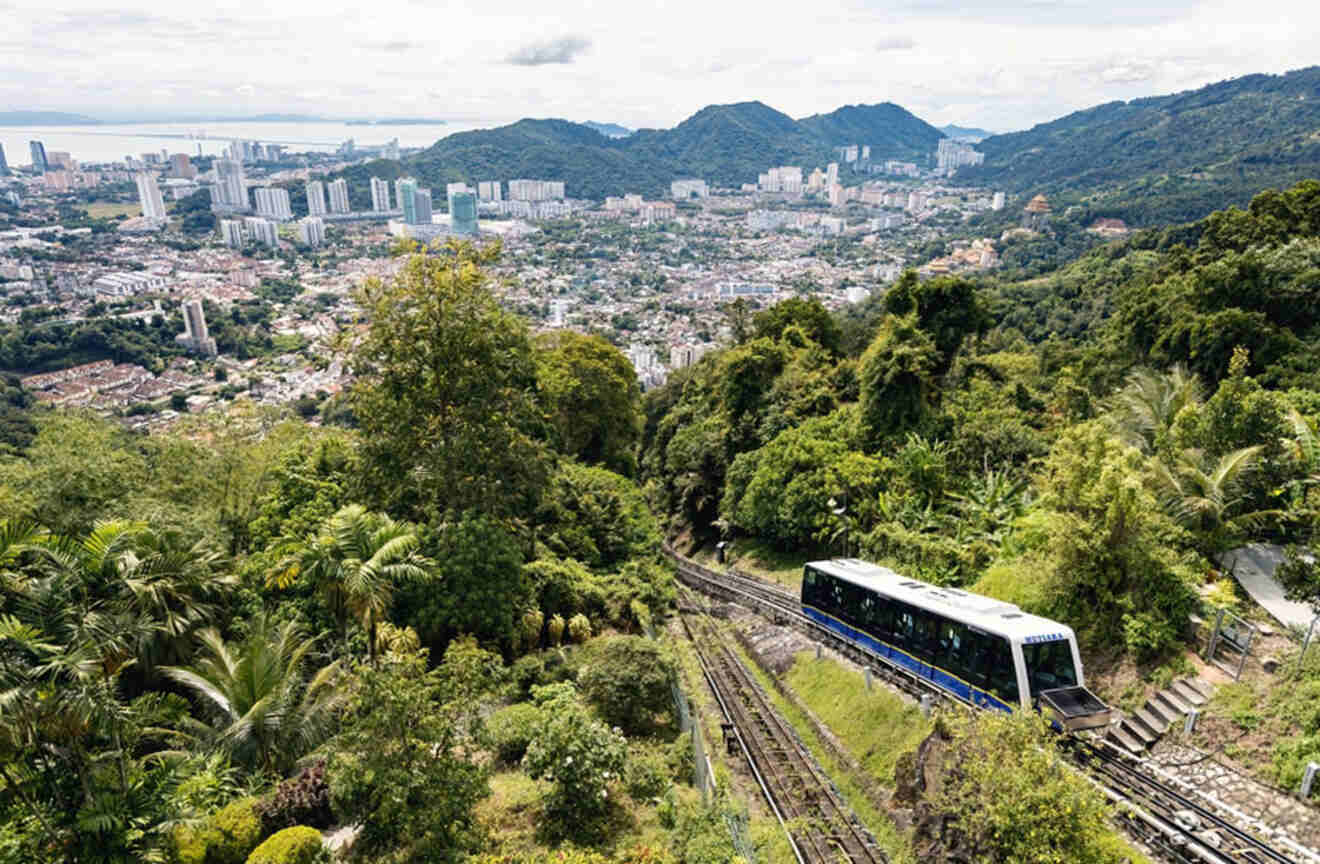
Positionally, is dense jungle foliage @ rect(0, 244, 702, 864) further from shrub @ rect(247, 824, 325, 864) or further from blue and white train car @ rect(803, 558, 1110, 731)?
blue and white train car @ rect(803, 558, 1110, 731)

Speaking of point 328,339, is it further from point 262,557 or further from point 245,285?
point 245,285

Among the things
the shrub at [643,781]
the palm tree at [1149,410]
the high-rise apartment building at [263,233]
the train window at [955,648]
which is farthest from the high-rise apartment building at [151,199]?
the train window at [955,648]

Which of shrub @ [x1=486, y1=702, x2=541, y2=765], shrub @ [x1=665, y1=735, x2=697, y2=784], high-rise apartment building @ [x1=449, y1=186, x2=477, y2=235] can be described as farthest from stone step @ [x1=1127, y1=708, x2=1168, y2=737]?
high-rise apartment building @ [x1=449, y1=186, x2=477, y2=235]

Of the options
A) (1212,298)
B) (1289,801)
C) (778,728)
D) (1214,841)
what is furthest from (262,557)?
(1212,298)

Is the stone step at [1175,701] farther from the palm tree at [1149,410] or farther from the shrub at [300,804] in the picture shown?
the shrub at [300,804]

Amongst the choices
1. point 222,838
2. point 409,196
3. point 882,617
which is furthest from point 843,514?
point 409,196
